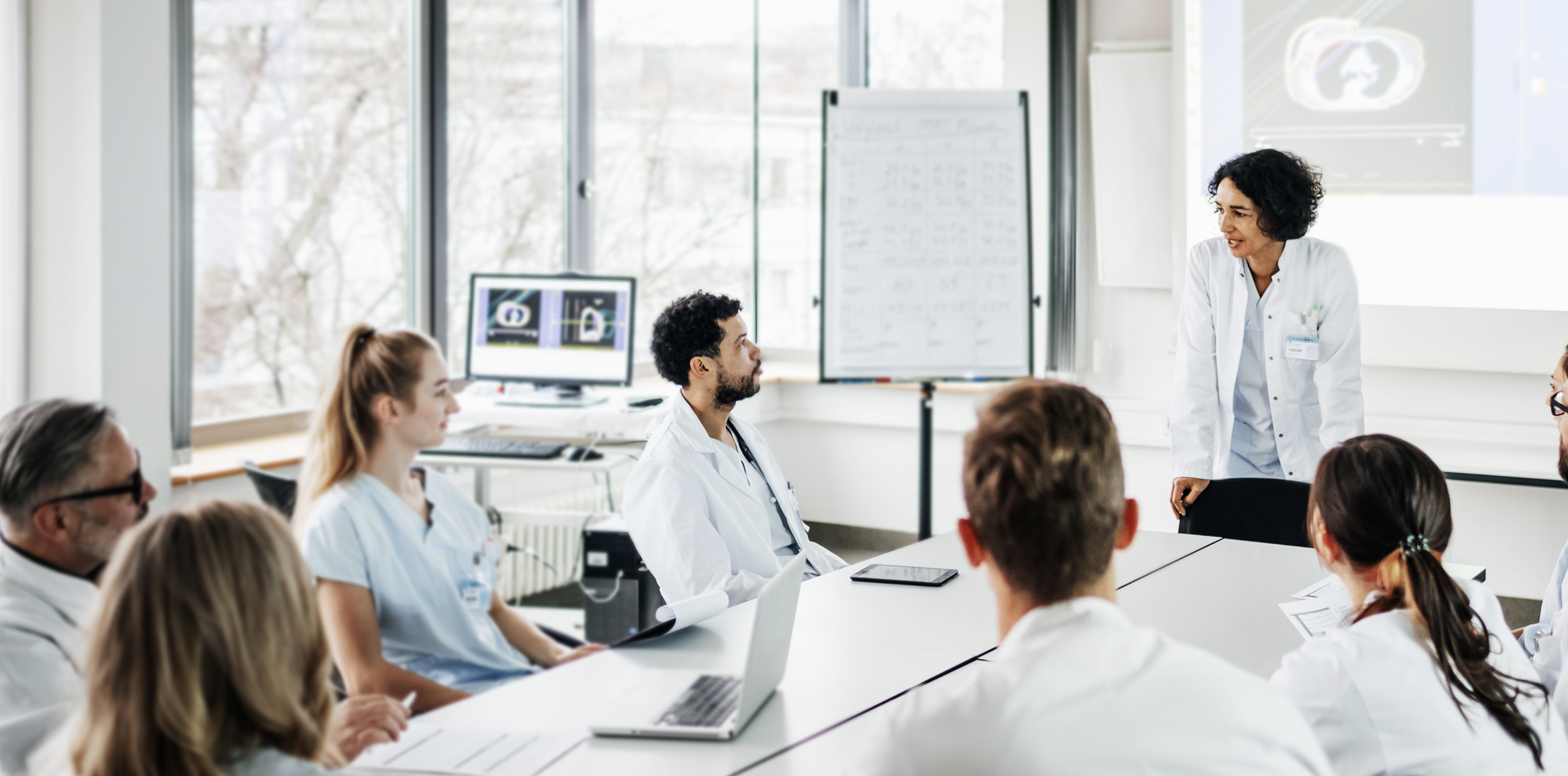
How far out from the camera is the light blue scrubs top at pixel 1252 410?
3.00 meters

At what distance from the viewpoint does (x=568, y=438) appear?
13.4 feet

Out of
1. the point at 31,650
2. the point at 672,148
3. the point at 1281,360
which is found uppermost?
the point at 672,148

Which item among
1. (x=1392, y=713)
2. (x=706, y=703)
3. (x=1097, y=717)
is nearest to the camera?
(x=1097, y=717)

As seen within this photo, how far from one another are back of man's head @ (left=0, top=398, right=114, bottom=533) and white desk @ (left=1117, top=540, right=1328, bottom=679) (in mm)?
1494

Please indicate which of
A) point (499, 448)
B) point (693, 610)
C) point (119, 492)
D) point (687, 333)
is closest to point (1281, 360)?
point (687, 333)

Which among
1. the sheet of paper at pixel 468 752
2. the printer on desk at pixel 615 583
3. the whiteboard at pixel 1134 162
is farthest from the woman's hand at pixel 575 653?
the whiteboard at pixel 1134 162

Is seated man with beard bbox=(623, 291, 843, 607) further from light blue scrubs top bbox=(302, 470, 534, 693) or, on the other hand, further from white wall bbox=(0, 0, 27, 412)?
white wall bbox=(0, 0, 27, 412)

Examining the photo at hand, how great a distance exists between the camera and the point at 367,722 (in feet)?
4.69

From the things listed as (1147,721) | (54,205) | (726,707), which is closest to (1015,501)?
(1147,721)

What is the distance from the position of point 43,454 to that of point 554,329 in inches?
108

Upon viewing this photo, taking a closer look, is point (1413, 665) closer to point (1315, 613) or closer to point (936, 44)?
point (1315, 613)

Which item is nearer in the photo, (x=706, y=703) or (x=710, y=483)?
(x=706, y=703)

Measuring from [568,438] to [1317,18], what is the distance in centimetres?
286

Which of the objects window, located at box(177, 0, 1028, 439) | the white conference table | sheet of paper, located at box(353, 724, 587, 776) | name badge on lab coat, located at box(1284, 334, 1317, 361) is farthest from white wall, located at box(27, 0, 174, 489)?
name badge on lab coat, located at box(1284, 334, 1317, 361)
